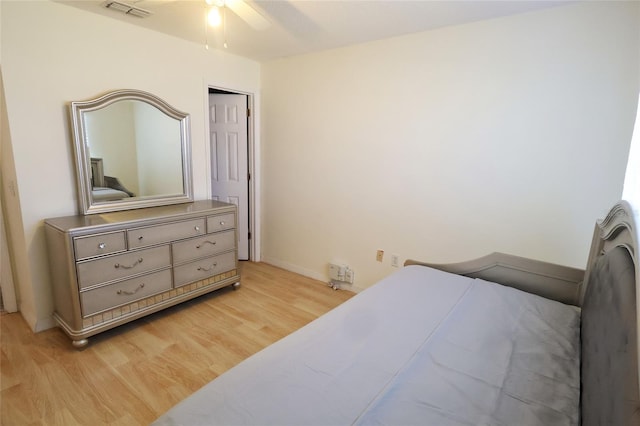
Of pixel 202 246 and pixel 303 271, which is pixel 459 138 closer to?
pixel 303 271

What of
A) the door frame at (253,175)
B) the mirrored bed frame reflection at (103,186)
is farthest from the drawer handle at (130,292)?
the door frame at (253,175)

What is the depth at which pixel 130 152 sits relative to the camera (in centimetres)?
275

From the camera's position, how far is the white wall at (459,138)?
206cm

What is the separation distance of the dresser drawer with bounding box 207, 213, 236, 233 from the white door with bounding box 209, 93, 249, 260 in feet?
2.54

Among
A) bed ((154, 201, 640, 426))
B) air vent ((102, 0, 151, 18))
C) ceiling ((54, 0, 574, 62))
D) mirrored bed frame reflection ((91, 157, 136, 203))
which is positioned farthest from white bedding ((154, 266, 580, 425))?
air vent ((102, 0, 151, 18))

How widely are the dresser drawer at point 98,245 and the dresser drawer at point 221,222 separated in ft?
2.34

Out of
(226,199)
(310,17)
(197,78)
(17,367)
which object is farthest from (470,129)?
(17,367)

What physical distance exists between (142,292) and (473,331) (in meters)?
2.30

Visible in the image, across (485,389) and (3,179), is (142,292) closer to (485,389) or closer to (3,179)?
(3,179)

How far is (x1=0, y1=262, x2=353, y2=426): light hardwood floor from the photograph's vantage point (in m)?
1.76

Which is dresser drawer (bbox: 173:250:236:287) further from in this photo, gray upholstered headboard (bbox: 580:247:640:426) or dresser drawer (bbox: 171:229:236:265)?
gray upholstered headboard (bbox: 580:247:640:426)

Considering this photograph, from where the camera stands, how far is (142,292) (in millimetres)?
2508

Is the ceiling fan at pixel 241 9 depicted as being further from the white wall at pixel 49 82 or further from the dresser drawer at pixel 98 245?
the dresser drawer at pixel 98 245

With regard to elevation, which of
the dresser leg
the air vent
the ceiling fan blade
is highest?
the air vent
